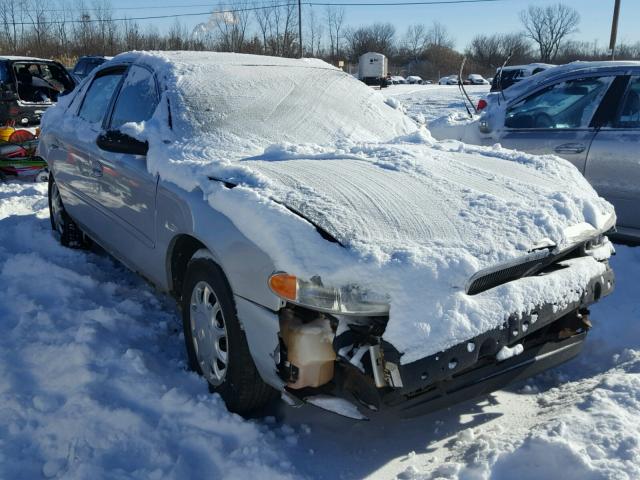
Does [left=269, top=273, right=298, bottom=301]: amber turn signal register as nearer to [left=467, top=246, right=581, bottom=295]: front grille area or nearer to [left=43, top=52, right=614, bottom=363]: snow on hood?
[left=43, top=52, right=614, bottom=363]: snow on hood

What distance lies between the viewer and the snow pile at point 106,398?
2441mm

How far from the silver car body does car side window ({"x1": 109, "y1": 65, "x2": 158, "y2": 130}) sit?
3.03 m

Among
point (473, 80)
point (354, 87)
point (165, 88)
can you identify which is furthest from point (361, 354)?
point (473, 80)

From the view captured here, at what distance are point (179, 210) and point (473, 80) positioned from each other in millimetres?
51515

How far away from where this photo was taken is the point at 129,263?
12.6ft

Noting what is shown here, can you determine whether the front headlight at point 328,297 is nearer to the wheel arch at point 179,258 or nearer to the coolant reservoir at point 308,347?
the coolant reservoir at point 308,347

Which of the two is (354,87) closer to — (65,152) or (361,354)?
(65,152)

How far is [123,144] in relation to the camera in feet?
11.1

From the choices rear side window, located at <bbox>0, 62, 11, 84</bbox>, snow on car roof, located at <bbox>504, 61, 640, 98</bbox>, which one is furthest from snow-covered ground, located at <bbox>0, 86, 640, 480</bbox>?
rear side window, located at <bbox>0, 62, 11, 84</bbox>

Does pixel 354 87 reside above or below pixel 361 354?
above

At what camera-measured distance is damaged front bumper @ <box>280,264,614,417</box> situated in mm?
2184

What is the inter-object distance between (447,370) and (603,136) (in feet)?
10.9

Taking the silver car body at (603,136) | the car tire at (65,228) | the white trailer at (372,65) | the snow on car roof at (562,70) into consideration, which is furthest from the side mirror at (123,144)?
the white trailer at (372,65)

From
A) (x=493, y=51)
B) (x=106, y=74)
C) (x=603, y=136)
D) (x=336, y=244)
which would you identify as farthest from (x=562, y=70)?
(x=493, y=51)
